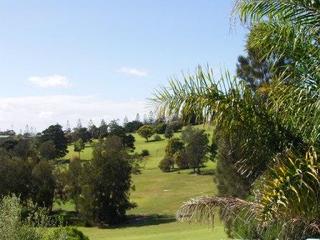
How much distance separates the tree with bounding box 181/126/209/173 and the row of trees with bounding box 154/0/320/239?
74.8 m

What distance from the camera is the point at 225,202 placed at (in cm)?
880

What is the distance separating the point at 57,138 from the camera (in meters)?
118

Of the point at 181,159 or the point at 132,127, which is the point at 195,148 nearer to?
the point at 181,159

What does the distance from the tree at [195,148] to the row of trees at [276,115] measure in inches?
2945

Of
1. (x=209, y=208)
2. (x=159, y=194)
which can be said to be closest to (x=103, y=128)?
(x=159, y=194)

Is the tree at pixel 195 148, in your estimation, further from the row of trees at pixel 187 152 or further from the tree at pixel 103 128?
the tree at pixel 103 128

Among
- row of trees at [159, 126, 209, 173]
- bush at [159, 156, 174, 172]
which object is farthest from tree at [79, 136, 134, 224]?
bush at [159, 156, 174, 172]

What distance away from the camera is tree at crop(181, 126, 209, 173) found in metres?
85.2

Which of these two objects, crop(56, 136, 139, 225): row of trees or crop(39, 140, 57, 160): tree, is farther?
crop(39, 140, 57, 160): tree

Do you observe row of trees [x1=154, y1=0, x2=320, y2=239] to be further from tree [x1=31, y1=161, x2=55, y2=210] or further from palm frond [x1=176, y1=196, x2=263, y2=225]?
tree [x1=31, y1=161, x2=55, y2=210]

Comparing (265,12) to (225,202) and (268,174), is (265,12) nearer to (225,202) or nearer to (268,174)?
(268,174)

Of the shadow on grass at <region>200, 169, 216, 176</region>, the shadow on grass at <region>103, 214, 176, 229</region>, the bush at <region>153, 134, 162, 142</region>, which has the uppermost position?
the bush at <region>153, 134, 162, 142</region>

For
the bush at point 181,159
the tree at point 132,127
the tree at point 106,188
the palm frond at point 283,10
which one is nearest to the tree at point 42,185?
the tree at point 106,188

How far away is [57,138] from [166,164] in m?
30.6
